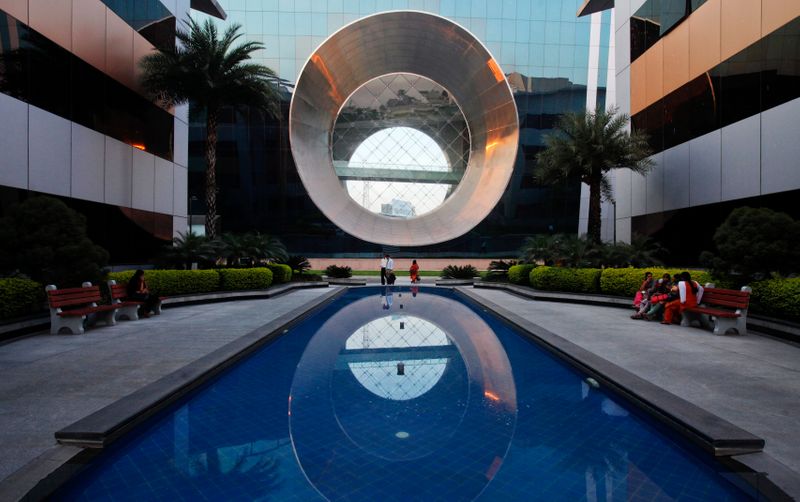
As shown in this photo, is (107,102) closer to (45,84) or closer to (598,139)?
(45,84)

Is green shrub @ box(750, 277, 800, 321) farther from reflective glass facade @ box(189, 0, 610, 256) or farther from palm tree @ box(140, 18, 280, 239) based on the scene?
reflective glass facade @ box(189, 0, 610, 256)

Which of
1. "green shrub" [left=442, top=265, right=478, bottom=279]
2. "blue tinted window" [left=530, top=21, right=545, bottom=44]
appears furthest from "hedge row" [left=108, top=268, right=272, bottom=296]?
"blue tinted window" [left=530, top=21, right=545, bottom=44]

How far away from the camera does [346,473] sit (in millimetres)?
3531

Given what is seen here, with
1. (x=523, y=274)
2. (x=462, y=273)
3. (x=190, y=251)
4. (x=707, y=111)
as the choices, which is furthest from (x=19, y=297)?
(x=462, y=273)

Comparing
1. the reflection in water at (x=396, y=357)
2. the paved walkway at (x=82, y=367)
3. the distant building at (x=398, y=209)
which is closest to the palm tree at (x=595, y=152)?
the reflection in water at (x=396, y=357)

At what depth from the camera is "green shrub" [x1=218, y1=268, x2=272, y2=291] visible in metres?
14.8

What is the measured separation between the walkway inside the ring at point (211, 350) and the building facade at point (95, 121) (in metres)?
4.08

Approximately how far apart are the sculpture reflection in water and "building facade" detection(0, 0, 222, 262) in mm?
7451

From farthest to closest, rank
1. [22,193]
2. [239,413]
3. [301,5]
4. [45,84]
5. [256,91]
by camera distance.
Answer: [301,5], [256,91], [45,84], [22,193], [239,413]

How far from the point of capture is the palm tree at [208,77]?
46.0 feet

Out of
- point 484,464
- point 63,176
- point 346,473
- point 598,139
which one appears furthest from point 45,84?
point 598,139

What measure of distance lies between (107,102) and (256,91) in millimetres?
4903

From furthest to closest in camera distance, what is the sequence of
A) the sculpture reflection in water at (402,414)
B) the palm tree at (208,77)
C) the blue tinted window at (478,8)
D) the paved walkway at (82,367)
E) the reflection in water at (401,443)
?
the blue tinted window at (478,8) → the palm tree at (208,77) → the paved walkway at (82,367) → the sculpture reflection in water at (402,414) → the reflection in water at (401,443)

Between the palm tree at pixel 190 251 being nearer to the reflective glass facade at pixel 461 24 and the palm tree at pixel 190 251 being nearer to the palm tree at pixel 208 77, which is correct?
the palm tree at pixel 208 77
